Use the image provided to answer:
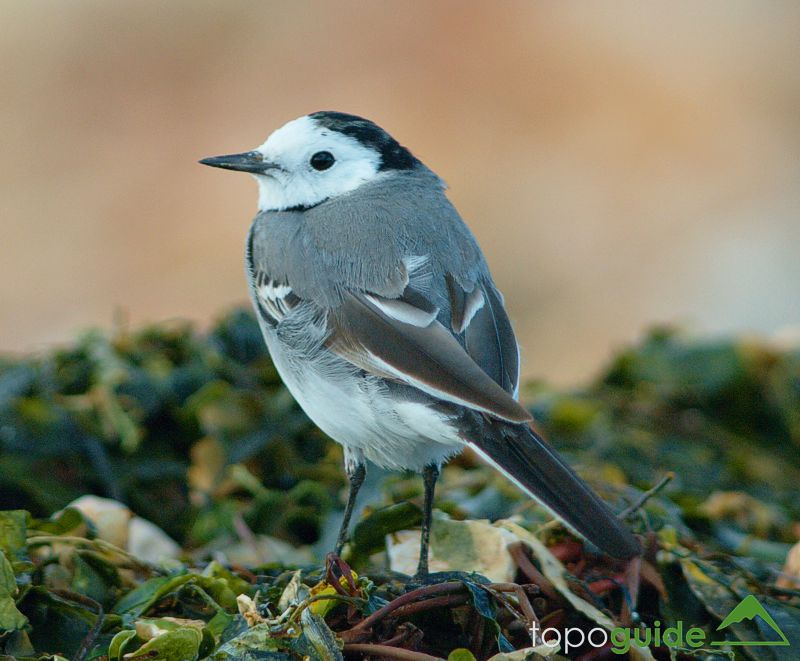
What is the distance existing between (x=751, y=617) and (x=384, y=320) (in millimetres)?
1359

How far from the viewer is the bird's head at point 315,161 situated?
3.98m

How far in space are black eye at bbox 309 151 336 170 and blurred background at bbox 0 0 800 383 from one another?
461 cm

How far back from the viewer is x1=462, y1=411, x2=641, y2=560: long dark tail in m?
2.73

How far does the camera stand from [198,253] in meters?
9.02

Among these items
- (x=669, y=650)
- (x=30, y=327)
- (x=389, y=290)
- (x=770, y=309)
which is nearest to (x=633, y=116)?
(x=770, y=309)

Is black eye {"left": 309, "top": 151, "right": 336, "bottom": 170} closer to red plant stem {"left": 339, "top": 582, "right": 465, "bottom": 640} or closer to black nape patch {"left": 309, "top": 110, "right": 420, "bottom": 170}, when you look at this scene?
black nape patch {"left": 309, "top": 110, "right": 420, "bottom": 170}

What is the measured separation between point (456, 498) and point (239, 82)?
7059mm

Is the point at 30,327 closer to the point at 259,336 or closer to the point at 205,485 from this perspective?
the point at 259,336

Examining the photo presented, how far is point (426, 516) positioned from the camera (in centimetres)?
321

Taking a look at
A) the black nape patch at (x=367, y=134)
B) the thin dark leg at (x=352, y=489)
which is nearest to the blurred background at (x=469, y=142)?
the black nape patch at (x=367, y=134)

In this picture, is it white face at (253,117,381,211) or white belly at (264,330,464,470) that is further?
white face at (253,117,381,211)

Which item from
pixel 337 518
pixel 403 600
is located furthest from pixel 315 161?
pixel 403 600

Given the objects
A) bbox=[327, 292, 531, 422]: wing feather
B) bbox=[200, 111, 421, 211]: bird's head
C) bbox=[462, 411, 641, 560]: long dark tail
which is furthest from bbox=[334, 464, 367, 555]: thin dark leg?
bbox=[200, 111, 421, 211]: bird's head

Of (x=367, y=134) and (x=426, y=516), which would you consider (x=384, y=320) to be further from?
(x=367, y=134)
